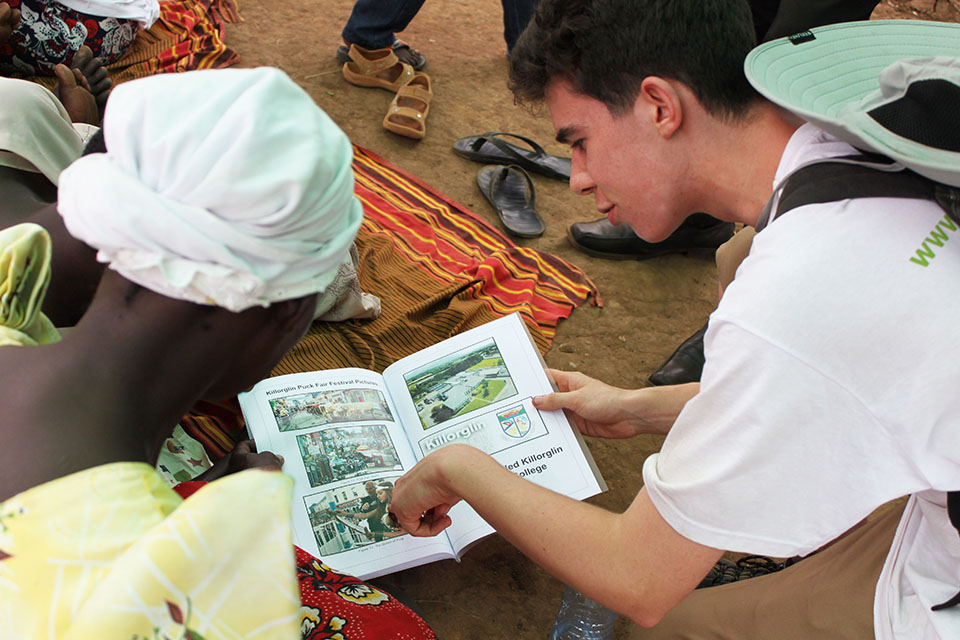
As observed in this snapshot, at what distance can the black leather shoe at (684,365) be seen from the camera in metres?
2.56

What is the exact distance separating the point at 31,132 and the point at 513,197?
1.93m

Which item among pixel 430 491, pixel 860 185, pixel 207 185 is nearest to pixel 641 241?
pixel 430 491

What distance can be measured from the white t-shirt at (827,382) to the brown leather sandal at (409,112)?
256 centimetres

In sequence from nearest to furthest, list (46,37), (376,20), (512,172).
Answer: (46,37) < (512,172) < (376,20)

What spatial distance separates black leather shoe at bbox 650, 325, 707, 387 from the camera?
256 centimetres

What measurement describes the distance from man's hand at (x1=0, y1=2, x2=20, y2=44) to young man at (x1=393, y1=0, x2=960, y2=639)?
7.08ft

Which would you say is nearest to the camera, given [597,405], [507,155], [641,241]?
[597,405]

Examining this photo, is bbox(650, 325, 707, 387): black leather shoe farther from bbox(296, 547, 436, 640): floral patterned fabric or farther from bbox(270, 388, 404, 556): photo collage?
bbox(296, 547, 436, 640): floral patterned fabric

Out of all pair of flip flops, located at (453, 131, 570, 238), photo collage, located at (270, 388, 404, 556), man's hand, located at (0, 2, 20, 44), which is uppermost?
man's hand, located at (0, 2, 20, 44)

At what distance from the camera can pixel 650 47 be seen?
1.49 m

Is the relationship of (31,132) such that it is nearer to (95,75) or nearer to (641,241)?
(95,75)

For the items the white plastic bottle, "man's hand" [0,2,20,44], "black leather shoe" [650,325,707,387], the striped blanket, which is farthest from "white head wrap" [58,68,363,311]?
"man's hand" [0,2,20,44]

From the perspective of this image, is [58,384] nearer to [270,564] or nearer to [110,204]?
[110,204]

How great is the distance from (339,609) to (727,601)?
788 mm
